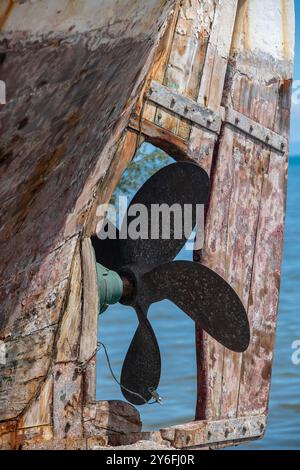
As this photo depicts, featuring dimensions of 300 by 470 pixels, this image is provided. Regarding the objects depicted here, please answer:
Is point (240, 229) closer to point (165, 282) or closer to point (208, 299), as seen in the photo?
point (165, 282)

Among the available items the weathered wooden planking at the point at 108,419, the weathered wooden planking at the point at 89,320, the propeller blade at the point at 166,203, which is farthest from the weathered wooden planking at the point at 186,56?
the weathered wooden planking at the point at 108,419

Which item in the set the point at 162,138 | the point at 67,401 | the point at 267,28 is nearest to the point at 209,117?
the point at 162,138

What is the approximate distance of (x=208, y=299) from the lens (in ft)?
22.2

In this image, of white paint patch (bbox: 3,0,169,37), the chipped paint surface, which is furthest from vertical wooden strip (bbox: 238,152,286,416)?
white paint patch (bbox: 3,0,169,37)

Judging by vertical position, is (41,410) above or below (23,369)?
below

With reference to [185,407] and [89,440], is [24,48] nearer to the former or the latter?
[89,440]

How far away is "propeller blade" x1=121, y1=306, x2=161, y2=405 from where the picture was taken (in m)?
7.24

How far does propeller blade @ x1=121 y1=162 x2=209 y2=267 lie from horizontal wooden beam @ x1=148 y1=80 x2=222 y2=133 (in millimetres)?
349

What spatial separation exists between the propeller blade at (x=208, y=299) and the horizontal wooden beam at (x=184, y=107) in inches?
35.3

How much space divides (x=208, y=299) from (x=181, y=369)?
8263 millimetres

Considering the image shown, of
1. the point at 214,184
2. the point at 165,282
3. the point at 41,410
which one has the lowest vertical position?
the point at 41,410

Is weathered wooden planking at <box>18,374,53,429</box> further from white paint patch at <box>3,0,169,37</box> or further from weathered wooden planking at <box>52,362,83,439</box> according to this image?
white paint patch at <box>3,0,169,37</box>

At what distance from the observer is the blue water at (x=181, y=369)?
1227 centimetres

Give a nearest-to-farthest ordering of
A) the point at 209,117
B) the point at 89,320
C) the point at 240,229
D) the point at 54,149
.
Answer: the point at 54,149 < the point at 89,320 < the point at 209,117 < the point at 240,229
